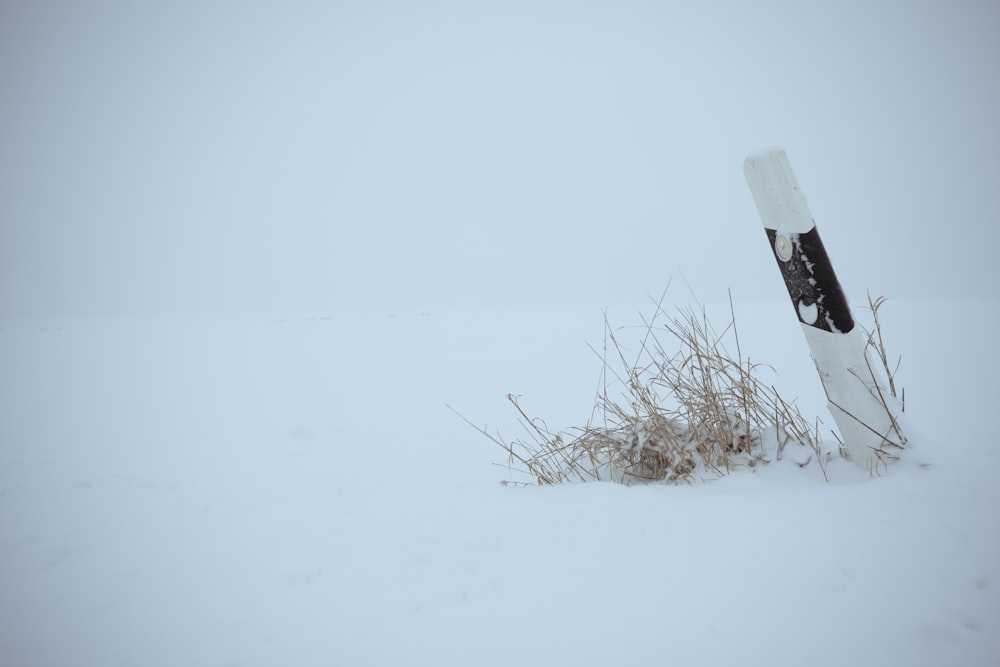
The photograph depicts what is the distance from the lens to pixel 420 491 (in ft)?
5.61

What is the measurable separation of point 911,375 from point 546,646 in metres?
4.64

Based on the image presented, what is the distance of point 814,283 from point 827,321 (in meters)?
0.12

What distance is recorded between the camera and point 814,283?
1.32 m

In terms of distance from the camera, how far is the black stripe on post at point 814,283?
4.28 ft

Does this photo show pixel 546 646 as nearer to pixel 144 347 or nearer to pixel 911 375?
pixel 911 375

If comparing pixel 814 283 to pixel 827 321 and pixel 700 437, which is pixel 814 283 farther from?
pixel 700 437

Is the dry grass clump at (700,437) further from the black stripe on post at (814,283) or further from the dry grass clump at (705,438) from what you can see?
the black stripe on post at (814,283)

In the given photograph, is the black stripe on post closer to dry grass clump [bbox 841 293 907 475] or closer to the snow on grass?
dry grass clump [bbox 841 293 907 475]

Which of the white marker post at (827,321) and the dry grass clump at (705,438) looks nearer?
the white marker post at (827,321)

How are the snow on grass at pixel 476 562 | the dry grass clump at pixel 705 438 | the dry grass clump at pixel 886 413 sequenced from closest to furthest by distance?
1. the snow on grass at pixel 476 562
2. the dry grass clump at pixel 886 413
3. the dry grass clump at pixel 705 438

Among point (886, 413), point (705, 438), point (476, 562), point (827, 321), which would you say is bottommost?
point (476, 562)

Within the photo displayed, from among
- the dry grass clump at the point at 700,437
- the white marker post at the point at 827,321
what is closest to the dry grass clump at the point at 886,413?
the white marker post at the point at 827,321

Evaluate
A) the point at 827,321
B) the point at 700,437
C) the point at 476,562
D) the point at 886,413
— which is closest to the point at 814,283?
the point at 827,321

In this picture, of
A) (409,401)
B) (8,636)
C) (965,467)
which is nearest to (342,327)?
(409,401)
